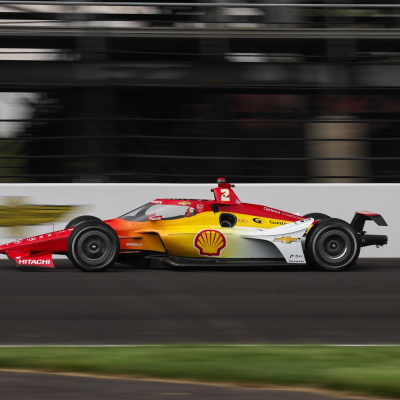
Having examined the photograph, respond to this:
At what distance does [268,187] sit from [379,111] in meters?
2.53

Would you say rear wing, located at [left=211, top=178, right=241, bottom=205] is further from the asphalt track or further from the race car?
the asphalt track

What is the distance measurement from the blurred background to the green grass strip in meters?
8.29

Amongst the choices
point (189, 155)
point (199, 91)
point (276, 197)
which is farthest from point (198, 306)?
point (199, 91)

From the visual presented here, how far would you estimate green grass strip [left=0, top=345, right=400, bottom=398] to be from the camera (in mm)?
5043

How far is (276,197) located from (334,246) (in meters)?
2.60

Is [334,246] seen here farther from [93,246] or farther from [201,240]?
[93,246]

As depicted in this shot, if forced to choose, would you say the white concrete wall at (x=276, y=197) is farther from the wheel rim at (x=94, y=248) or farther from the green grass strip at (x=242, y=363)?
the green grass strip at (x=242, y=363)

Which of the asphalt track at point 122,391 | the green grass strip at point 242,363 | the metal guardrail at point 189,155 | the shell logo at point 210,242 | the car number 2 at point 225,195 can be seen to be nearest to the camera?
the asphalt track at point 122,391

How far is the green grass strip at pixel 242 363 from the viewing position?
5.04 m

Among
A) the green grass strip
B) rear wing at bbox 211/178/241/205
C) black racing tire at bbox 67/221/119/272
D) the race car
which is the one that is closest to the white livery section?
the race car

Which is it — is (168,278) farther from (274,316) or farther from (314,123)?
(314,123)

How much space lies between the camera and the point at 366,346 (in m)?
6.19

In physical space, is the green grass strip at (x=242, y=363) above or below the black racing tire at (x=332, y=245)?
below

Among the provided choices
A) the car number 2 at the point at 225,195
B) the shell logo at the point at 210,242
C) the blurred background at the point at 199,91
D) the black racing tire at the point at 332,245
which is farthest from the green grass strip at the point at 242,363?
the blurred background at the point at 199,91
